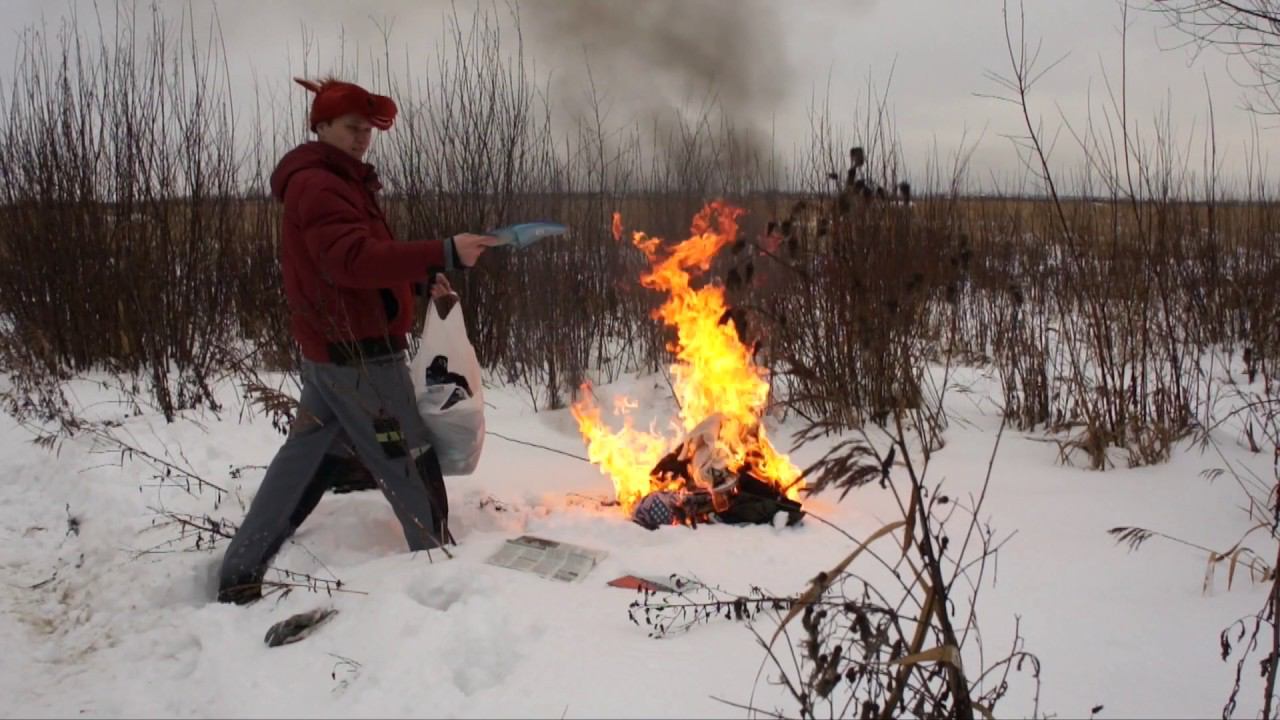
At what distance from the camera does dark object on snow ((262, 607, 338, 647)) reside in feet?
8.28

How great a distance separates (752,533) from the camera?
3.19 metres

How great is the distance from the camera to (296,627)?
2.56 meters

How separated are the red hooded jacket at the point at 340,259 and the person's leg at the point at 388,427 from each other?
0.26 ft

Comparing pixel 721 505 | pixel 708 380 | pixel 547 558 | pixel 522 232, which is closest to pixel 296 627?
pixel 547 558

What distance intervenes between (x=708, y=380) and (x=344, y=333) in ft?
Result: 4.91

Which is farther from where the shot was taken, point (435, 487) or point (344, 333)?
point (435, 487)

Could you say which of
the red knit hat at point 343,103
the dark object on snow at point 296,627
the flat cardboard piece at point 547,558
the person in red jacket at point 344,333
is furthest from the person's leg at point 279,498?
the red knit hat at point 343,103

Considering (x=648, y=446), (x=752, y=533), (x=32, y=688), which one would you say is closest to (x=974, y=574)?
(x=752, y=533)

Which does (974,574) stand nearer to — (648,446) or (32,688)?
(648,446)

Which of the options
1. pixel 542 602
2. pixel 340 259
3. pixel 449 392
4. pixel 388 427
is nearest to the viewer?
pixel 542 602

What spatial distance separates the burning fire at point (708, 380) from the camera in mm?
3562

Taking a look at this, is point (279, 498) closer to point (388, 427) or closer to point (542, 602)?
point (388, 427)

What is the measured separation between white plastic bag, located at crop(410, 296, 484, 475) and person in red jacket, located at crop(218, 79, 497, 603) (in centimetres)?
7

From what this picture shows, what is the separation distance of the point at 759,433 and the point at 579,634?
57.4 inches
